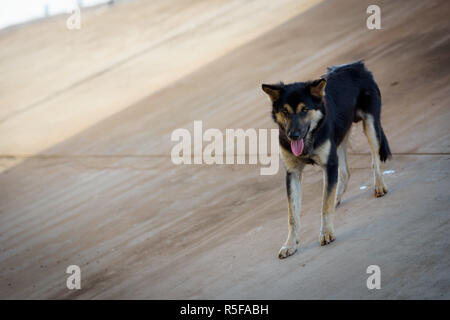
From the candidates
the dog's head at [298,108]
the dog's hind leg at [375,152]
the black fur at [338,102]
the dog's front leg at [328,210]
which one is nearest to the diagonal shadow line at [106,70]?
the black fur at [338,102]

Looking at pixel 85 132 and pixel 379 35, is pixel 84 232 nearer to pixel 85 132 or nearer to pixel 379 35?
pixel 85 132

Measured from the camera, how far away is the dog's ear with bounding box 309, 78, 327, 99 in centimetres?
583

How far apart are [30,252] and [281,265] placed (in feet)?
16.1

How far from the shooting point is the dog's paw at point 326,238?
600 centimetres

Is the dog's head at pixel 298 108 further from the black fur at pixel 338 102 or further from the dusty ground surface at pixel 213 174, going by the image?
the dusty ground surface at pixel 213 174

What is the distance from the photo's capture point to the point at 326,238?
19.7ft

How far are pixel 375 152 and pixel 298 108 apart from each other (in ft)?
5.72

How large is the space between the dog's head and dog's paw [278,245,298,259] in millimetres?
1011

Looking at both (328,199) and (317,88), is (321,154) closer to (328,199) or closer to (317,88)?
(328,199)

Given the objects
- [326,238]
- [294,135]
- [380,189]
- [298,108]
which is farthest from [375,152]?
[294,135]

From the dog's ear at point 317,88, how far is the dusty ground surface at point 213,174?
1508mm

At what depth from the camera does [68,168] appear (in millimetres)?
12633
